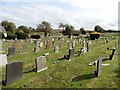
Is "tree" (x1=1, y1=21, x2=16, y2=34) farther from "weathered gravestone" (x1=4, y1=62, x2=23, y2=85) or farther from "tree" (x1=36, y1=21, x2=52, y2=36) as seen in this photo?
"weathered gravestone" (x1=4, y1=62, x2=23, y2=85)

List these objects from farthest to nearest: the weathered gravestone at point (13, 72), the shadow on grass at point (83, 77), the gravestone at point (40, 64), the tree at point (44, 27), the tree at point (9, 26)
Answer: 1. the tree at point (44, 27)
2. the tree at point (9, 26)
3. the gravestone at point (40, 64)
4. the shadow on grass at point (83, 77)
5. the weathered gravestone at point (13, 72)

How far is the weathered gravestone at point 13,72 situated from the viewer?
33.8 ft

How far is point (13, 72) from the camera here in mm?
10586

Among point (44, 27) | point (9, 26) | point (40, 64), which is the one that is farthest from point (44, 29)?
point (40, 64)

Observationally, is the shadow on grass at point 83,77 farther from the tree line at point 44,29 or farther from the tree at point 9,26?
the tree at point 9,26

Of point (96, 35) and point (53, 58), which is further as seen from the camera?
point (96, 35)

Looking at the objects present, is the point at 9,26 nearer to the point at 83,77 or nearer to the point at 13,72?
the point at 13,72

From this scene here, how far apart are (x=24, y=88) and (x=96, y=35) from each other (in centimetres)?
5143

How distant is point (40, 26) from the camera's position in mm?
99875

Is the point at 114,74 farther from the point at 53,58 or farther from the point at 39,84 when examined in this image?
the point at 53,58

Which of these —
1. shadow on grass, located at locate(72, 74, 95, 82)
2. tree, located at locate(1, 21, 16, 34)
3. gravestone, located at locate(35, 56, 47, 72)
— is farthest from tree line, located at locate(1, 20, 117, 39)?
shadow on grass, located at locate(72, 74, 95, 82)

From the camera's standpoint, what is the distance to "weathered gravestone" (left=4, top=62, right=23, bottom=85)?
33.8 ft

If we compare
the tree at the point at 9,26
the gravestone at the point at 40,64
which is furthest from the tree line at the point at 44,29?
the gravestone at the point at 40,64

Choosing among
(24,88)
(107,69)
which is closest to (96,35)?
(107,69)
